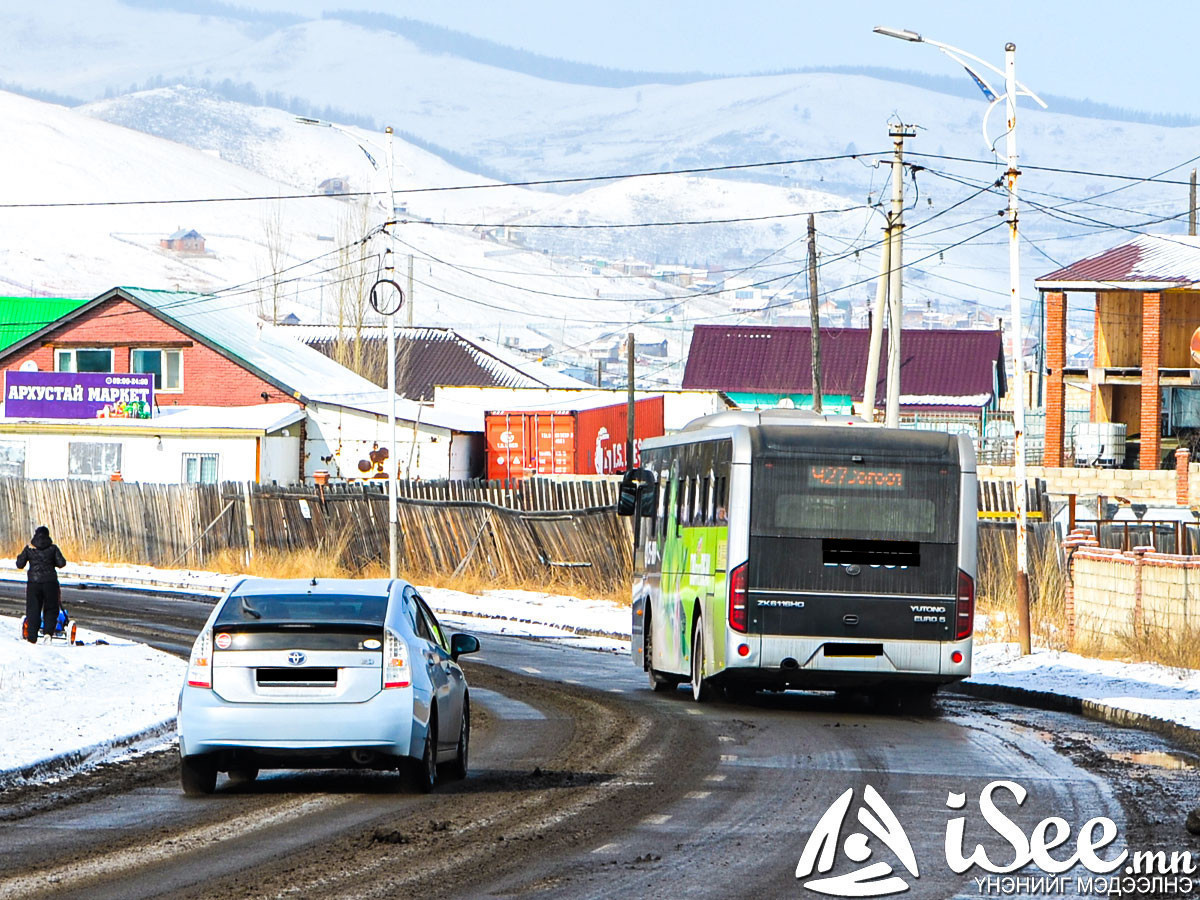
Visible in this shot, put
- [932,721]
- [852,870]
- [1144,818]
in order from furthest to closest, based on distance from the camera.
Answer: [932,721] → [1144,818] → [852,870]

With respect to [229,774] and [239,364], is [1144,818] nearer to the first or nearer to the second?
[229,774]

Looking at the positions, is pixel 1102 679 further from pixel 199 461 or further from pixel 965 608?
pixel 199 461

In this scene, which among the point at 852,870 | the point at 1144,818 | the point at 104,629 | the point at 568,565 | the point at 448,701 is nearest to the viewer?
the point at 852,870

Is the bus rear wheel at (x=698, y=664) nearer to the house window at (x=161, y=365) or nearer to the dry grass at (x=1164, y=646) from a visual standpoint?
the dry grass at (x=1164, y=646)

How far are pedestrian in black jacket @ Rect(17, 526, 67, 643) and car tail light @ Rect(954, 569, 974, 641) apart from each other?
1254cm

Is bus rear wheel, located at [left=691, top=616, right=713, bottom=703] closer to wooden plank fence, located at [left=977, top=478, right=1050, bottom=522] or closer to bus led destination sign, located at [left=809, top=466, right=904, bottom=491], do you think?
bus led destination sign, located at [left=809, top=466, right=904, bottom=491]

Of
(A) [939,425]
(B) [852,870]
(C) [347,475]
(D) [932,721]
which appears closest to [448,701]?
(B) [852,870]

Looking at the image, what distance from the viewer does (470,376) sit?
100562 mm

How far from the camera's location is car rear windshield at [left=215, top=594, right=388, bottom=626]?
13.5 meters

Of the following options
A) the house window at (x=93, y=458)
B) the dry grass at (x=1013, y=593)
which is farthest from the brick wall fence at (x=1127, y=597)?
the house window at (x=93, y=458)

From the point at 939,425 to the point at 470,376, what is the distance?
78.8 feet

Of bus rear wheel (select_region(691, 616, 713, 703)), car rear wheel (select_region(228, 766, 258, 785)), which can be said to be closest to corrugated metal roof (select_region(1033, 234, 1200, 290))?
bus rear wheel (select_region(691, 616, 713, 703))

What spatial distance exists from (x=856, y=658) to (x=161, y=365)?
4488 centimetres

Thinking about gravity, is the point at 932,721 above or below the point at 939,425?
below
